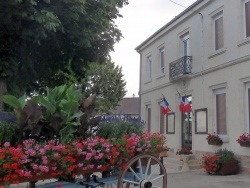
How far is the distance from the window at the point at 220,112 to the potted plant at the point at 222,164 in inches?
63.2

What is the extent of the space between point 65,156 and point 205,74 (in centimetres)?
1148

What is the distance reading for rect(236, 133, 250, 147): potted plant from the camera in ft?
39.8

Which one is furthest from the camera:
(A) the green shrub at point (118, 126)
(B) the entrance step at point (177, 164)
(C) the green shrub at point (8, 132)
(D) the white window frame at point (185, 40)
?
(D) the white window frame at point (185, 40)

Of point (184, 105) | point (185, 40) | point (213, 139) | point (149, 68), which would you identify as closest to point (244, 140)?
point (213, 139)

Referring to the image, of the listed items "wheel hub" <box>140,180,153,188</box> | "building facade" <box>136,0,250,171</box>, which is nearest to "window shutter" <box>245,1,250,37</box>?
"building facade" <box>136,0,250,171</box>

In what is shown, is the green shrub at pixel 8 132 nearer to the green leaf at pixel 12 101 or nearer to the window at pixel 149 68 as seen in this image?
the green leaf at pixel 12 101

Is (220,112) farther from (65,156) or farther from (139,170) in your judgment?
(65,156)

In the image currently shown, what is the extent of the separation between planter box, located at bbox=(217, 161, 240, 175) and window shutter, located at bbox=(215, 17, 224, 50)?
4.77 metres

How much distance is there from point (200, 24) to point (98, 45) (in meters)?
5.30

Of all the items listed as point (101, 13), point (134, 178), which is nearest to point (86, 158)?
point (134, 178)

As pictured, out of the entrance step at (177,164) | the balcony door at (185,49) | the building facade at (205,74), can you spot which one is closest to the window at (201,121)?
the building facade at (205,74)

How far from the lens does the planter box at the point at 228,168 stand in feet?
40.4

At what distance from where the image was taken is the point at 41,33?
9.64 meters

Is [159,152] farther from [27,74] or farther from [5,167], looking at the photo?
[27,74]
